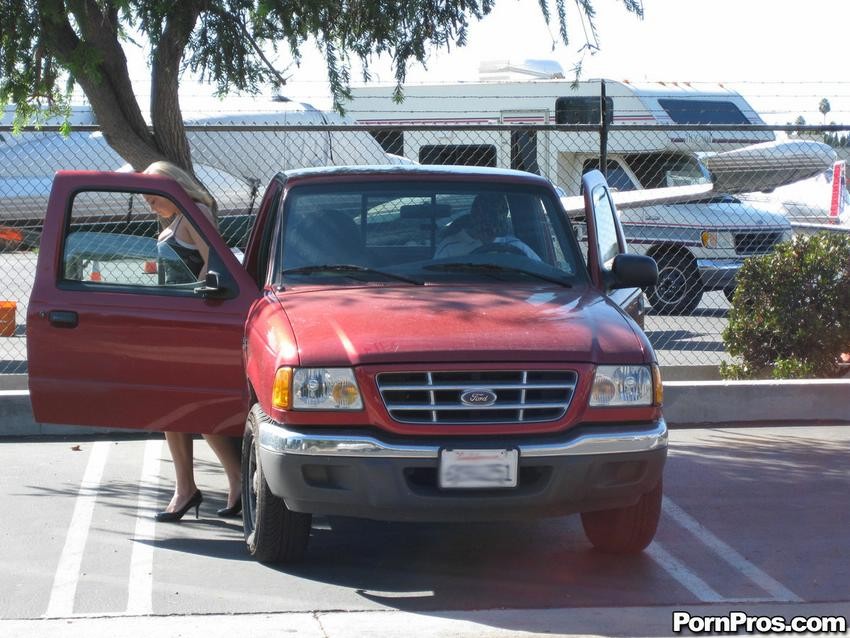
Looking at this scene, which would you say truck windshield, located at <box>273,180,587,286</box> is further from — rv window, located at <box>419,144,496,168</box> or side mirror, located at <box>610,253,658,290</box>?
rv window, located at <box>419,144,496,168</box>

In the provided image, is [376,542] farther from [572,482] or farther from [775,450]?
[775,450]

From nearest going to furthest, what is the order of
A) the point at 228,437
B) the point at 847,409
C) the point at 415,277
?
the point at 415,277 → the point at 228,437 → the point at 847,409

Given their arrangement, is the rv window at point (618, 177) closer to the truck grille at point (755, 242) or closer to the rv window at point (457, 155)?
the rv window at point (457, 155)

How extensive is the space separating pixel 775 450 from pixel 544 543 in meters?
2.84

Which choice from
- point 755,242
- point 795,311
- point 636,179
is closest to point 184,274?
point 795,311

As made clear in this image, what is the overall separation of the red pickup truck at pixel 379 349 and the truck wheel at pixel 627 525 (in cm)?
1

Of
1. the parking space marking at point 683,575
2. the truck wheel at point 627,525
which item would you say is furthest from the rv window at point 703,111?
the truck wheel at point 627,525

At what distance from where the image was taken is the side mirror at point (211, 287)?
6441 millimetres

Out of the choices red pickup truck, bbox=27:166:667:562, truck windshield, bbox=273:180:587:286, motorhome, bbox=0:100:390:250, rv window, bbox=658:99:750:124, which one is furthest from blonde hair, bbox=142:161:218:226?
rv window, bbox=658:99:750:124

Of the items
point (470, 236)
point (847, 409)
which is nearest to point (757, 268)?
point (847, 409)

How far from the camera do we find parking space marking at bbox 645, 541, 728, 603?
18.6 feet

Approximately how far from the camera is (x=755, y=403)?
31.9ft

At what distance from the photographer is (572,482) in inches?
215

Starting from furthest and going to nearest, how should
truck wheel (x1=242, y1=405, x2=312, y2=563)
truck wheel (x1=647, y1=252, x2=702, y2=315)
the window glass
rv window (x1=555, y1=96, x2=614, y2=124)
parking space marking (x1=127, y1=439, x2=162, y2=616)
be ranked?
truck wheel (x1=647, y1=252, x2=702, y2=315) < rv window (x1=555, y1=96, x2=614, y2=124) < the window glass < truck wheel (x1=242, y1=405, x2=312, y2=563) < parking space marking (x1=127, y1=439, x2=162, y2=616)
